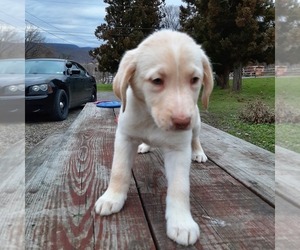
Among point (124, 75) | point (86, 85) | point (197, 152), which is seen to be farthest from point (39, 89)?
point (124, 75)

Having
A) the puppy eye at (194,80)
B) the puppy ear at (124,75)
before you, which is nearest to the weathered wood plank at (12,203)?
the puppy ear at (124,75)

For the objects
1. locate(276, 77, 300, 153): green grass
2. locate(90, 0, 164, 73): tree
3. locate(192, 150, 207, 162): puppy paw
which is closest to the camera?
locate(192, 150, 207, 162): puppy paw

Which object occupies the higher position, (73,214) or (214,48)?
(214,48)

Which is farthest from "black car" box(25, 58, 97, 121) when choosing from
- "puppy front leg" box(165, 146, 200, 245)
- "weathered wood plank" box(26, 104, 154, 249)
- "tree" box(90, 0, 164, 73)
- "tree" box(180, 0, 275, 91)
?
"tree" box(90, 0, 164, 73)

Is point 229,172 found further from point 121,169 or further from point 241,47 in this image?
point 241,47

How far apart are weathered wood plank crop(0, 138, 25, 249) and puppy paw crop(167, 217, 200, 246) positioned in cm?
40

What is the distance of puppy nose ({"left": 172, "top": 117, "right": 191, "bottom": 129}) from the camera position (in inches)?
44.3

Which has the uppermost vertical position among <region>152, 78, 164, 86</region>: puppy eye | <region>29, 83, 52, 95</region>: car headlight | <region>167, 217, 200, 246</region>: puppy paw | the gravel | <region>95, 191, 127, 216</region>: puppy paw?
<region>29, 83, 52, 95</region>: car headlight

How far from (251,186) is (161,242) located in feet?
1.77

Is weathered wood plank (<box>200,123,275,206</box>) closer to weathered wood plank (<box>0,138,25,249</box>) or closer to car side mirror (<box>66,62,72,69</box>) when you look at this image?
weathered wood plank (<box>0,138,25,249</box>)

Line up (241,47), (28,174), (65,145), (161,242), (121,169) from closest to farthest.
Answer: (161,242) < (121,169) < (28,174) < (65,145) < (241,47)

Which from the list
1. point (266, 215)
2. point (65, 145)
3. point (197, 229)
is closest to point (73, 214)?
point (197, 229)

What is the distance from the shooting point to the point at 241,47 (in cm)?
1216

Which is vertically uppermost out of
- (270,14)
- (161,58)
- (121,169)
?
(270,14)
